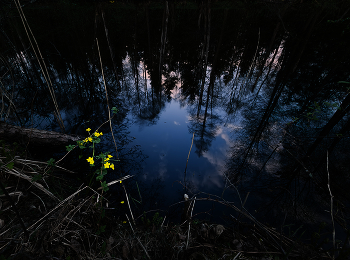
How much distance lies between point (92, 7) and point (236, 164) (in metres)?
15.1

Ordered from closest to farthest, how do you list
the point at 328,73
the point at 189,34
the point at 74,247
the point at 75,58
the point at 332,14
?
the point at 74,247 → the point at 328,73 → the point at 75,58 → the point at 332,14 → the point at 189,34

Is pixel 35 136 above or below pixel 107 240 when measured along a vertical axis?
above

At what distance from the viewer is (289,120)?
4.11 m

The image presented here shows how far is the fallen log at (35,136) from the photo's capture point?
2.56 metres

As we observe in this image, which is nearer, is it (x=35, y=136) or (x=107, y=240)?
(x=107, y=240)

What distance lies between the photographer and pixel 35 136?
8.72ft

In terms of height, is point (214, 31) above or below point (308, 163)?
above

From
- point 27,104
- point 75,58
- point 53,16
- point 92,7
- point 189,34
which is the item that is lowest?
point 27,104

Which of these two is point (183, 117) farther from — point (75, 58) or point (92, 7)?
point (92, 7)

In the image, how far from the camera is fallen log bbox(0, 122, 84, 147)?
2.56 metres

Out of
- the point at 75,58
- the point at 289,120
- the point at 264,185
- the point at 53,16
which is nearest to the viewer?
the point at 264,185

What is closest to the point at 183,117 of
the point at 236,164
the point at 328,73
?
the point at 236,164

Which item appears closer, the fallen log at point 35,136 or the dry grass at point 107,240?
the dry grass at point 107,240

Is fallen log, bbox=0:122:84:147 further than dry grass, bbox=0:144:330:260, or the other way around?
fallen log, bbox=0:122:84:147
